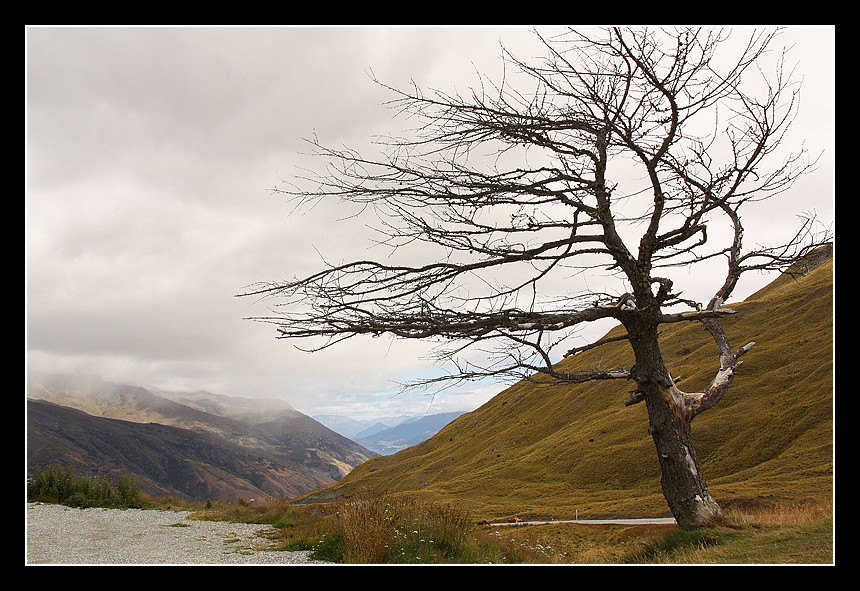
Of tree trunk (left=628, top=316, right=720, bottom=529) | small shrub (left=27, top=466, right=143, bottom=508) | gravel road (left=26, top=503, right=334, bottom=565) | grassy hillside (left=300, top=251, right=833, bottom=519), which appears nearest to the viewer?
gravel road (left=26, top=503, right=334, bottom=565)

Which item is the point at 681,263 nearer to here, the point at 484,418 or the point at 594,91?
the point at 594,91

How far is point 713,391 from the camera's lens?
1041 centimetres

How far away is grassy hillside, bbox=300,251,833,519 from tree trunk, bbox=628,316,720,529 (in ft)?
43.8

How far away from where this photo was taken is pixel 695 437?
50.5m

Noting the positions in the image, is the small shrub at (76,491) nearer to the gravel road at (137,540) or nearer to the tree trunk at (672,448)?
the gravel road at (137,540)

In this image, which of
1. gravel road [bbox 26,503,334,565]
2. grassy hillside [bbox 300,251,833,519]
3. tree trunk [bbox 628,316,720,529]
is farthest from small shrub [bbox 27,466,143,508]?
grassy hillside [bbox 300,251,833,519]

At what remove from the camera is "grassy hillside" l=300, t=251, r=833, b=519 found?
128ft

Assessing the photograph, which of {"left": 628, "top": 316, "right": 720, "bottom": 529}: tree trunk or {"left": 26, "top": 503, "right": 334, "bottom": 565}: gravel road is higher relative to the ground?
{"left": 628, "top": 316, "right": 720, "bottom": 529}: tree trunk

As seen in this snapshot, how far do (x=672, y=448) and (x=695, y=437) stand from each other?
47.9 meters

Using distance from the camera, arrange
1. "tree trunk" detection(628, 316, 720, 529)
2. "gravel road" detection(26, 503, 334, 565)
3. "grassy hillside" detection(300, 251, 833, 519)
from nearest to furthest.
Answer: "gravel road" detection(26, 503, 334, 565) → "tree trunk" detection(628, 316, 720, 529) → "grassy hillside" detection(300, 251, 833, 519)

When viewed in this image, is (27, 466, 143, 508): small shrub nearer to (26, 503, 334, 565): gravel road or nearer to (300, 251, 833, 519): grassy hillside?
(26, 503, 334, 565): gravel road

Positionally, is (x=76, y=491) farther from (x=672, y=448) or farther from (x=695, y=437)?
(x=695, y=437)

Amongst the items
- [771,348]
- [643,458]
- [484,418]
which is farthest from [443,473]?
[771,348]
